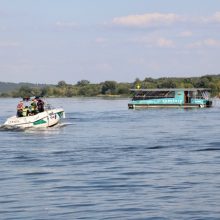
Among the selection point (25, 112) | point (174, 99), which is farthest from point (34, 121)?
point (174, 99)

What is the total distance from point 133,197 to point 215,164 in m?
7.45

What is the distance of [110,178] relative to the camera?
76.4 feet

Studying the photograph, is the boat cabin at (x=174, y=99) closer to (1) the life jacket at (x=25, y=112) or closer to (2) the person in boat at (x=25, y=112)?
(2) the person in boat at (x=25, y=112)

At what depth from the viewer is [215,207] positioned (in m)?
17.8

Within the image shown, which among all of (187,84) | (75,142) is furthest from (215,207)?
(187,84)

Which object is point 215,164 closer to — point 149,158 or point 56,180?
point 149,158

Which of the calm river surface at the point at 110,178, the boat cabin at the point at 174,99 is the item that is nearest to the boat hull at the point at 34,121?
the calm river surface at the point at 110,178

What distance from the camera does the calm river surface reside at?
17797 mm

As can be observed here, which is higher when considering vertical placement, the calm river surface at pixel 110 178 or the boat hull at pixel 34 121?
the boat hull at pixel 34 121

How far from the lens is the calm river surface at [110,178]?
17797 mm

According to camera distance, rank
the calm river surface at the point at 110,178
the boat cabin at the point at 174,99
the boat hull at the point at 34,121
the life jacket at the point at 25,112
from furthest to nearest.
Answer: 1. the boat cabin at the point at 174,99
2. the life jacket at the point at 25,112
3. the boat hull at the point at 34,121
4. the calm river surface at the point at 110,178

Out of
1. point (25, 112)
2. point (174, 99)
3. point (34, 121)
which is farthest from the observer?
point (174, 99)

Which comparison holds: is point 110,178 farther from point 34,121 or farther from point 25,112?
point 25,112

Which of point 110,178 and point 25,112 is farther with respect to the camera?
point 25,112
